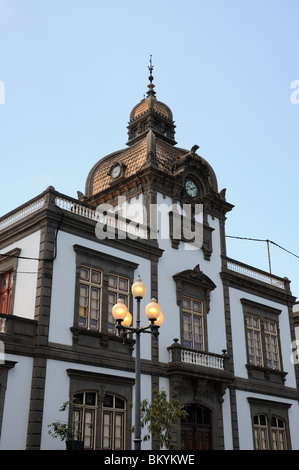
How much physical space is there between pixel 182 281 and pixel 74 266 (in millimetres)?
5887

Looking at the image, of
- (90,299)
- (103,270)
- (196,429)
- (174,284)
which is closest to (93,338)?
(90,299)

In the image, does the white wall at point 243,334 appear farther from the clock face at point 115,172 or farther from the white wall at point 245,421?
the clock face at point 115,172

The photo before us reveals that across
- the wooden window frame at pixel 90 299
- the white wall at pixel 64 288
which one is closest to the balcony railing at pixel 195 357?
the white wall at pixel 64 288

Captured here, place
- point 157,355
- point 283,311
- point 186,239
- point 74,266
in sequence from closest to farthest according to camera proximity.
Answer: point 74,266, point 157,355, point 186,239, point 283,311

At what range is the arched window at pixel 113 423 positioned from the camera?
19891 mm

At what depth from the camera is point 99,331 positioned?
68.7 feet

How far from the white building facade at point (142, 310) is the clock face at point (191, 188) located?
79mm

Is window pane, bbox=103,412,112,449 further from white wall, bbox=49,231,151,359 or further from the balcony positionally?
the balcony

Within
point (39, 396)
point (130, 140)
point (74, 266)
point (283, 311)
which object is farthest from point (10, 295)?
point (283, 311)

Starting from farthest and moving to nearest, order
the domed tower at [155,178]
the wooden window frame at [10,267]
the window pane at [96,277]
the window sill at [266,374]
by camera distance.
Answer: the window sill at [266,374] → the domed tower at [155,178] → the window pane at [96,277] → the wooden window frame at [10,267]

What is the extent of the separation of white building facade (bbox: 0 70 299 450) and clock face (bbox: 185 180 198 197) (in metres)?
0.08

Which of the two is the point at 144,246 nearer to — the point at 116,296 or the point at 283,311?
the point at 116,296

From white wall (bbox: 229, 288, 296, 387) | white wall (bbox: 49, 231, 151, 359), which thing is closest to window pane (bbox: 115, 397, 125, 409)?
white wall (bbox: 49, 231, 151, 359)

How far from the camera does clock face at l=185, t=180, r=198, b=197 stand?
27.7 meters
